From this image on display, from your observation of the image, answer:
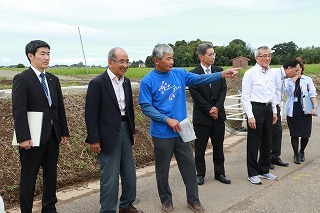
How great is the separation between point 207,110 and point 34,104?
2.45m

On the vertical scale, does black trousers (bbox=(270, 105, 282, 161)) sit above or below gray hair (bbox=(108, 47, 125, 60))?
below

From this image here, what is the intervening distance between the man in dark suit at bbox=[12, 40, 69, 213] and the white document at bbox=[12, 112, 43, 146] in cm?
5

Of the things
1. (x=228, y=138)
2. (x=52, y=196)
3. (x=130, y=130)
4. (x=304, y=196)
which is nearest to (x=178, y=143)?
(x=130, y=130)

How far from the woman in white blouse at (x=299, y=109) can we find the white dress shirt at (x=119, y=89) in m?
3.93

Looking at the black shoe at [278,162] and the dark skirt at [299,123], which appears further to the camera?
the dark skirt at [299,123]

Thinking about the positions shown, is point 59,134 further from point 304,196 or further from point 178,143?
point 304,196

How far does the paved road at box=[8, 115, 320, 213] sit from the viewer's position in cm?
449

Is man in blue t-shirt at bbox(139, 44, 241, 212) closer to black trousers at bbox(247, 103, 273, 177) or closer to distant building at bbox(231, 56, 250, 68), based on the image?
black trousers at bbox(247, 103, 273, 177)

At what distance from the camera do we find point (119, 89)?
161 inches

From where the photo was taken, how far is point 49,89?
399 centimetres

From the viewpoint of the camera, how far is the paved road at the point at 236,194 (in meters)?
4.49

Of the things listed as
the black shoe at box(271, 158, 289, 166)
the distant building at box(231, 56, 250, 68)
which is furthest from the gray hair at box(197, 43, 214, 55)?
the distant building at box(231, 56, 250, 68)

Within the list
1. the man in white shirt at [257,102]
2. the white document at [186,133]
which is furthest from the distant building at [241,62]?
the white document at [186,133]

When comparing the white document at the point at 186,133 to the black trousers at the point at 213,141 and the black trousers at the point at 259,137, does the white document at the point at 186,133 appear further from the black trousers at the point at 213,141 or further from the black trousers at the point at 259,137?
the black trousers at the point at 259,137
